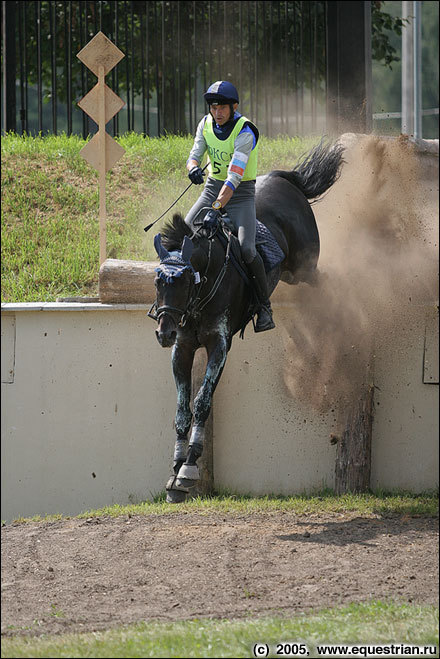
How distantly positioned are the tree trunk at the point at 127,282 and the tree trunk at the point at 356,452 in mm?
2590

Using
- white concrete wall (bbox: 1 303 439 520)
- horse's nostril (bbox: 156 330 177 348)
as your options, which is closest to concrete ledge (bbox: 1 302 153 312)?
white concrete wall (bbox: 1 303 439 520)

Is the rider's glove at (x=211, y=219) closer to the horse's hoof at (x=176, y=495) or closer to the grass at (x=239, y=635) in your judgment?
the horse's hoof at (x=176, y=495)

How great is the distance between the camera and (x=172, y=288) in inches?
306

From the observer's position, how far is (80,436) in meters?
11.0

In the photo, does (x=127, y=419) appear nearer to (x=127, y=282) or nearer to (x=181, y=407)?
(x=127, y=282)

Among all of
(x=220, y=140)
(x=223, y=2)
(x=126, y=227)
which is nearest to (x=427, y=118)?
(x=223, y=2)

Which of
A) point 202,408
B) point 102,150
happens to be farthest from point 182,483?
point 102,150

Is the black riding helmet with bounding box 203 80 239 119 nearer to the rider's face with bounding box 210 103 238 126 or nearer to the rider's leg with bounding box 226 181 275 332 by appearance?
the rider's face with bounding box 210 103 238 126

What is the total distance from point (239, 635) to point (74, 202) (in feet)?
30.0

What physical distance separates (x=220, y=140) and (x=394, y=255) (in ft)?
9.72

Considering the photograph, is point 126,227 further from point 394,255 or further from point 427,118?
point 427,118

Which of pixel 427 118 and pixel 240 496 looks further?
pixel 427 118

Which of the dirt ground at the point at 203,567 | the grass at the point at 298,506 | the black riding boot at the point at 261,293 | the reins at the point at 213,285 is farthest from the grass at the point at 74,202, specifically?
the dirt ground at the point at 203,567

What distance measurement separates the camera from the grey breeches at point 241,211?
28.8 feet
